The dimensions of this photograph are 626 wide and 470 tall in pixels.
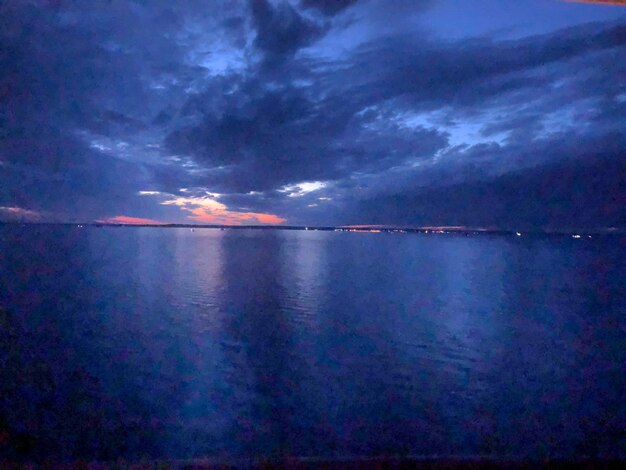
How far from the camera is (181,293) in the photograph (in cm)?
2250

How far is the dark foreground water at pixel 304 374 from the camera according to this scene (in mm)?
8086

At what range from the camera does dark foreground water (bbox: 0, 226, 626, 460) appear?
809cm

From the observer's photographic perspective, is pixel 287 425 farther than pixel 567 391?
No

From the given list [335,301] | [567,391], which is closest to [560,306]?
[335,301]

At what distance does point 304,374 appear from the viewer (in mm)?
11422

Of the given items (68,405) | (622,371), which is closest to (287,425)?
(68,405)

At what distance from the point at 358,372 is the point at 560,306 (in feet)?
44.3

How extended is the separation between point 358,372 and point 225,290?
42.5ft

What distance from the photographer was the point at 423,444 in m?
8.10

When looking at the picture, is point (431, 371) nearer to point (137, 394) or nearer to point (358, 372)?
point (358, 372)

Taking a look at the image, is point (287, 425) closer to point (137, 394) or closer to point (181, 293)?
point (137, 394)

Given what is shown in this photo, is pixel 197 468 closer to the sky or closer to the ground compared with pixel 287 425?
closer to the sky

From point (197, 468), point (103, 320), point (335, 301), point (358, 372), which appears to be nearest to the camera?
point (197, 468)

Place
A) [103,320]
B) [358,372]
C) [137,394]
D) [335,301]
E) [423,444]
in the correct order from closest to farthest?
[423,444], [137,394], [358,372], [103,320], [335,301]
